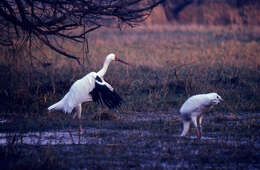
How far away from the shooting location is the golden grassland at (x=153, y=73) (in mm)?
9016

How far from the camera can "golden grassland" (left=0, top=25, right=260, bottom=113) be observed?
355 inches

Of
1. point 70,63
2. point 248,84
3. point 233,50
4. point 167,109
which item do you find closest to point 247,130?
point 167,109

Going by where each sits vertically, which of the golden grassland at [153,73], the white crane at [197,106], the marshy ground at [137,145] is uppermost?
the golden grassland at [153,73]

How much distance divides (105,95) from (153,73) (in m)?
5.32

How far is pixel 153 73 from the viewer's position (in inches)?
491

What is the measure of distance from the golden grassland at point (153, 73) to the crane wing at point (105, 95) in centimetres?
141

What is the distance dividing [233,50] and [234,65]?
3.59 metres

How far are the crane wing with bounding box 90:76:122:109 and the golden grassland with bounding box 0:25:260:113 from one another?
4.63ft

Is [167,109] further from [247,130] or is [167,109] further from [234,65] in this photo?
[234,65]

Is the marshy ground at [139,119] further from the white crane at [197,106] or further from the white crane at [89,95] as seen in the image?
the white crane at [89,95]

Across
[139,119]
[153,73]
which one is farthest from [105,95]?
[153,73]

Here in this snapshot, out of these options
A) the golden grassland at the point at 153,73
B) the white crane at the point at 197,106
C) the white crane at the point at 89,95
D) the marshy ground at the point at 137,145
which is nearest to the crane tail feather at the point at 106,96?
the white crane at the point at 89,95

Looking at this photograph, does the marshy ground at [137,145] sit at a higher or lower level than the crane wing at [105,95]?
lower

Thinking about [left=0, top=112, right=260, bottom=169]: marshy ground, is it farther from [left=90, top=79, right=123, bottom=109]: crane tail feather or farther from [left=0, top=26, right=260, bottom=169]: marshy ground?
[left=90, top=79, right=123, bottom=109]: crane tail feather
